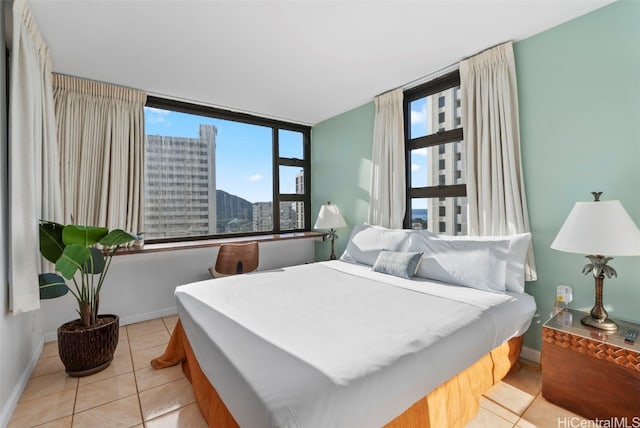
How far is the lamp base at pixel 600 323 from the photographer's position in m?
1.66

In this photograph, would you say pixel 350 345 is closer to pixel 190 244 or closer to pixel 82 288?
pixel 82 288

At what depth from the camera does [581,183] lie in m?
2.03

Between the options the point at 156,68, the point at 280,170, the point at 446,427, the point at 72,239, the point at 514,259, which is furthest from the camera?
the point at 280,170

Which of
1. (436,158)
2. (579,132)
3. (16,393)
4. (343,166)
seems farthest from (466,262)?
(16,393)

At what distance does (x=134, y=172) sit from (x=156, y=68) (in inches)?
45.0

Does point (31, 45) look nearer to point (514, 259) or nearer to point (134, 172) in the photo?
point (134, 172)

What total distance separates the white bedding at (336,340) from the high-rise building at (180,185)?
158 cm

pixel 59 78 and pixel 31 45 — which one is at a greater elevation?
pixel 59 78

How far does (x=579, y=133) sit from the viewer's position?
2039mm

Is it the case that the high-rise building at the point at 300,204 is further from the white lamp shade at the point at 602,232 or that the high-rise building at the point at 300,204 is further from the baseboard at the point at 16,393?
the white lamp shade at the point at 602,232

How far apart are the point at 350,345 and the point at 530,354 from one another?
1865 millimetres

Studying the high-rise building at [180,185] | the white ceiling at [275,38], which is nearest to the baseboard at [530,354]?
the white ceiling at [275,38]

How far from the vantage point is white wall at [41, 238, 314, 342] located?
9.00 feet

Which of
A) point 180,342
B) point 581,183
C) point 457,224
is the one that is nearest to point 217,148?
point 180,342
